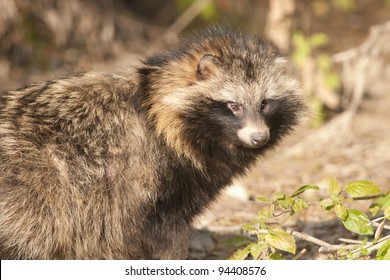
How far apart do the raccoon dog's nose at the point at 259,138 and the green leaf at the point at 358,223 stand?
2.64 feet

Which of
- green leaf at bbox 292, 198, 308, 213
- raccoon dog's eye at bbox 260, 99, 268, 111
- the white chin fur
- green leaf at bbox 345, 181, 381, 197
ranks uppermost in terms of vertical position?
green leaf at bbox 345, 181, 381, 197

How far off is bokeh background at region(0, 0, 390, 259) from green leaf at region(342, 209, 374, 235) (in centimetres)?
85

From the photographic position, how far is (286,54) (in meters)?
8.80

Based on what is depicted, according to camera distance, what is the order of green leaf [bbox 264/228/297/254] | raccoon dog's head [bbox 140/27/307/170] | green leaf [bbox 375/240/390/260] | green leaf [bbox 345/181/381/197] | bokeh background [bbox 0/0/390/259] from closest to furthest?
green leaf [bbox 375/240/390/260] < green leaf [bbox 264/228/297/254] < green leaf [bbox 345/181/381/197] < raccoon dog's head [bbox 140/27/307/170] < bokeh background [bbox 0/0/390/259]

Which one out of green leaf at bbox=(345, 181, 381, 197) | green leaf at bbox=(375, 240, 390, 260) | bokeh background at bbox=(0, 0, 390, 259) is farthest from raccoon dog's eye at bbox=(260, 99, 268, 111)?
green leaf at bbox=(375, 240, 390, 260)

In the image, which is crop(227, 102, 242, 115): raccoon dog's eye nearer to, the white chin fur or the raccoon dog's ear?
the white chin fur

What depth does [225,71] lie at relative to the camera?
528 centimetres

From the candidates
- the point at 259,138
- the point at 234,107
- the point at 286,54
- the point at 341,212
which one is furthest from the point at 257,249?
the point at 286,54

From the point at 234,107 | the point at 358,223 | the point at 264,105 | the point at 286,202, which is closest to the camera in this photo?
the point at 358,223

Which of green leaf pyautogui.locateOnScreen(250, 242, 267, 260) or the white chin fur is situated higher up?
the white chin fur

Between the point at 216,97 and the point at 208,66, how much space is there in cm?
24

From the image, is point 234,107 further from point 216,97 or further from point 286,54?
point 286,54

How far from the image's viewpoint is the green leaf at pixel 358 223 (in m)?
4.96

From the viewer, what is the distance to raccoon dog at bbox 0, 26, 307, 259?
4.88 meters
